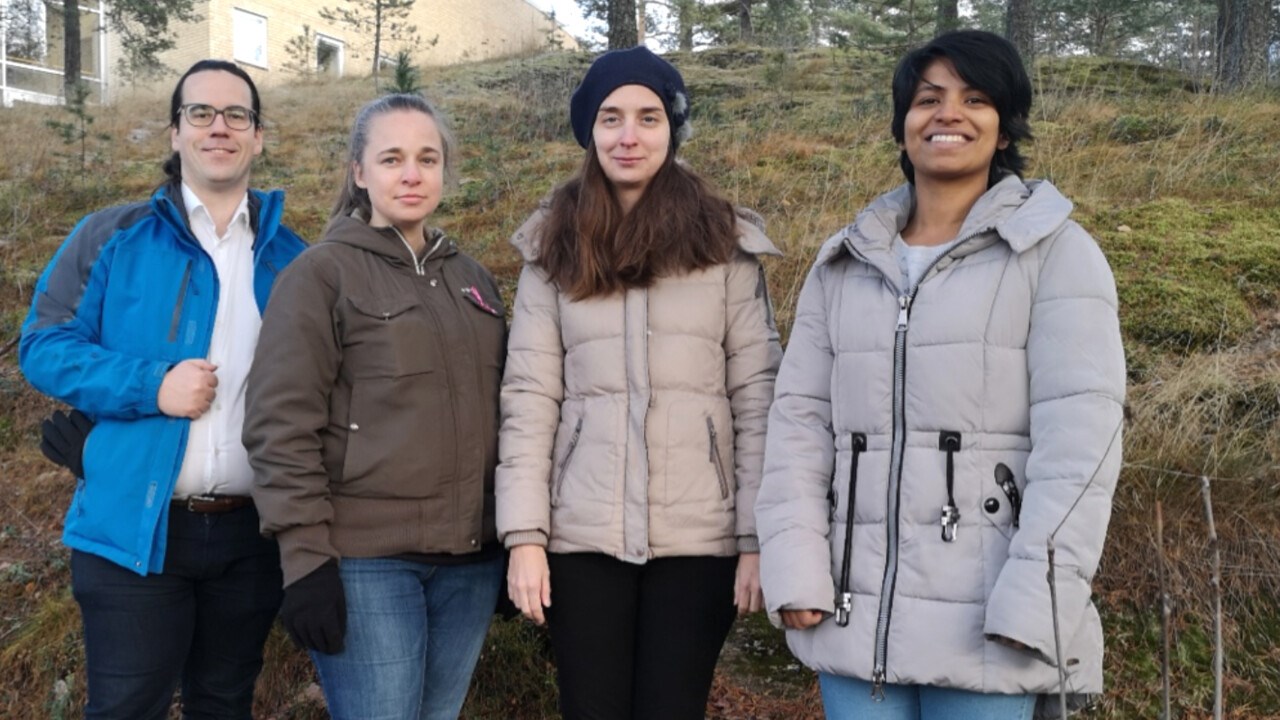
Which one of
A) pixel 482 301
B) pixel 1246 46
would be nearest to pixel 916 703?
pixel 482 301

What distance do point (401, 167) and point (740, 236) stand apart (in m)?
0.98

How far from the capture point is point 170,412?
8.29ft

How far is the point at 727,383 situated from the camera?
270cm

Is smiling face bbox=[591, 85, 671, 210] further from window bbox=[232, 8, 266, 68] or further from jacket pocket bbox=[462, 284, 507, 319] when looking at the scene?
window bbox=[232, 8, 266, 68]

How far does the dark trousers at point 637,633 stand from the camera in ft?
8.32

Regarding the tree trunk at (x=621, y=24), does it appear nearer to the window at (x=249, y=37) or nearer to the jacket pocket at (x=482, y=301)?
the jacket pocket at (x=482, y=301)

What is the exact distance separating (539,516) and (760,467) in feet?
1.99

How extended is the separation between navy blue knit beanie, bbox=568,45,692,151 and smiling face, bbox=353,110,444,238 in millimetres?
429

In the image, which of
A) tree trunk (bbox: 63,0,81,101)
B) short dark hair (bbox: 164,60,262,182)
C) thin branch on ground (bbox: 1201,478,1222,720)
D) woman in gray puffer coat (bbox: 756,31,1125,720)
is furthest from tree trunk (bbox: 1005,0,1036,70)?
tree trunk (bbox: 63,0,81,101)

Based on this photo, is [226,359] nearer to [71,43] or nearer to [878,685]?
[878,685]

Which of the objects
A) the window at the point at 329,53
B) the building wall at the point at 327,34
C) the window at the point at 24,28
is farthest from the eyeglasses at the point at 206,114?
the window at the point at 329,53

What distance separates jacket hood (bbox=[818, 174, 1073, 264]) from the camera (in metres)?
2.09

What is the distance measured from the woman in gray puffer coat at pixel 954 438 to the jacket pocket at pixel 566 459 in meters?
0.54

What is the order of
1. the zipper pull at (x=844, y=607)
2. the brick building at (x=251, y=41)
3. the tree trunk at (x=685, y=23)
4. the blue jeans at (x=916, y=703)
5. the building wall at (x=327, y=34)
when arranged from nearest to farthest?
the blue jeans at (x=916, y=703)
the zipper pull at (x=844, y=607)
the tree trunk at (x=685, y=23)
the brick building at (x=251, y=41)
the building wall at (x=327, y=34)
